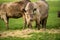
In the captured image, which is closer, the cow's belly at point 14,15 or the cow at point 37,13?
the cow at point 37,13

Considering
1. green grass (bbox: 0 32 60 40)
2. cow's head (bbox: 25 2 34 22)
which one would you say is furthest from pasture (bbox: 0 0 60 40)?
cow's head (bbox: 25 2 34 22)

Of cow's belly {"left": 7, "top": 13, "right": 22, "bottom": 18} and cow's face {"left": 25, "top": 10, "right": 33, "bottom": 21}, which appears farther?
cow's belly {"left": 7, "top": 13, "right": 22, "bottom": 18}

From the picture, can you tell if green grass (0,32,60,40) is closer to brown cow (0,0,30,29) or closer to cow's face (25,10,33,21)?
cow's face (25,10,33,21)

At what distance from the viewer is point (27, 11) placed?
3.37 m

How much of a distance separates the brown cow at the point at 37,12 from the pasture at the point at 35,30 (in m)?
0.09

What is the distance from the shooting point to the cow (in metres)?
3.35

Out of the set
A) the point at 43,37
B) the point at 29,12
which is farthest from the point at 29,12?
the point at 43,37

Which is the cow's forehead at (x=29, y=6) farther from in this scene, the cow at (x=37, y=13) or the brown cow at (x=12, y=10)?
the brown cow at (x=12, y=10)

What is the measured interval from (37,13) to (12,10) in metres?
0.36

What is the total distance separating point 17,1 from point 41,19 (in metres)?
0.35

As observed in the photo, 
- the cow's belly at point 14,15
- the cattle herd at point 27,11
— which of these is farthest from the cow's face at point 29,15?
the cow's belly at point 14,15

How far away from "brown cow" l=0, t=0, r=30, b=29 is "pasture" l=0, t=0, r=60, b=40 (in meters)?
0.10

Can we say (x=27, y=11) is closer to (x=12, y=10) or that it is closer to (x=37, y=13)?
(x=37, y=13)

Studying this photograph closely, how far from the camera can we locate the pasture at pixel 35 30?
3.24 meters
